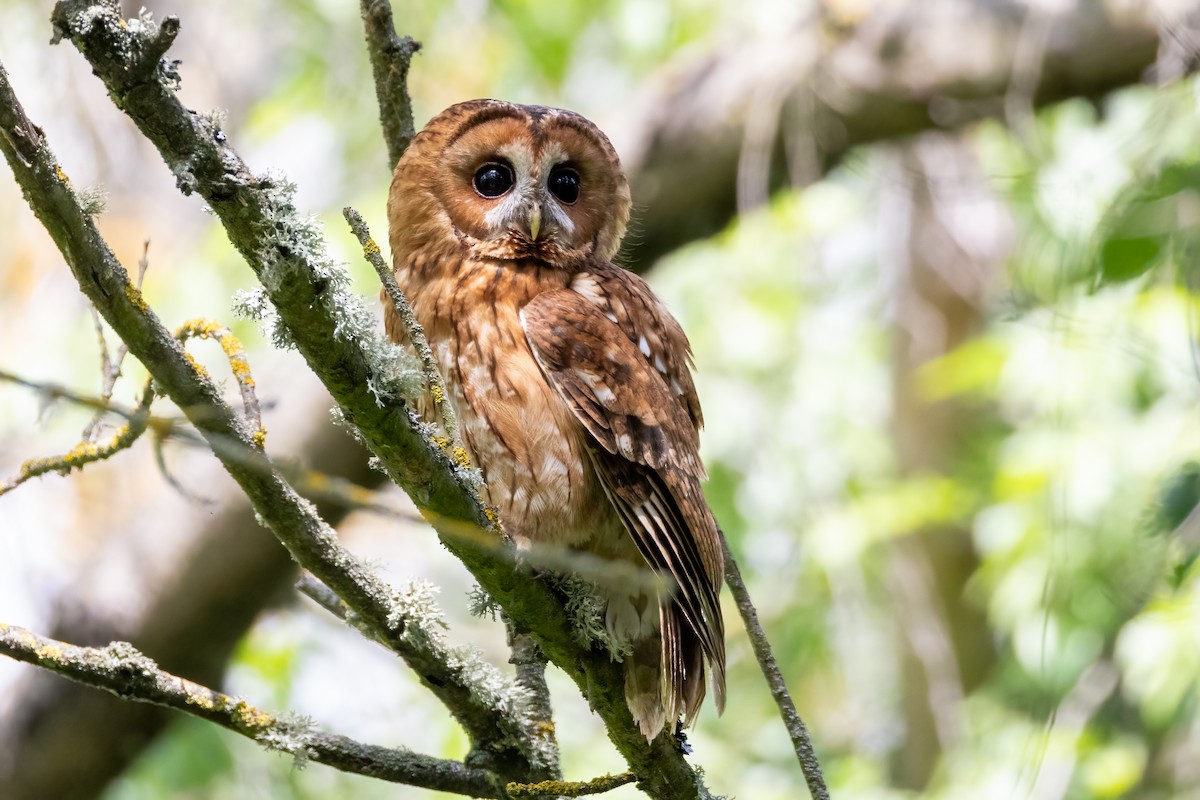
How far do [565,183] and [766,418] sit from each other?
3819mm

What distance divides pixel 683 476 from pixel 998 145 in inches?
209

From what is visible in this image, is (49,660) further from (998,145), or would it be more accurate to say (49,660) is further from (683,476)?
(998,145)

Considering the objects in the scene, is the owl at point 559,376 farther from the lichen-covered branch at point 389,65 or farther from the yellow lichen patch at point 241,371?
the yellow lichen patch at point 241,371

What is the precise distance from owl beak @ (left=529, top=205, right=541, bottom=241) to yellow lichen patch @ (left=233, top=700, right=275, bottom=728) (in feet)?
4.15

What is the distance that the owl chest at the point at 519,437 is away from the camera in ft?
7.89

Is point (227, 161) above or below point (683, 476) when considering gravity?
below

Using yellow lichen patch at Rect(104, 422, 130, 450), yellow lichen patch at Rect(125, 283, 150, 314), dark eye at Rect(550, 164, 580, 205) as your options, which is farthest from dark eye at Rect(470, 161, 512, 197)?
yellow lichen patch at Rect(125, 283, 150, 314)

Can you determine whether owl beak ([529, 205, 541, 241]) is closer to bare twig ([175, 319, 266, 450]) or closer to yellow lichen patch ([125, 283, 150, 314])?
bare twig ([175, 319, 266, 450])

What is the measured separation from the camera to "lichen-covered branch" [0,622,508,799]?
1.79 meters

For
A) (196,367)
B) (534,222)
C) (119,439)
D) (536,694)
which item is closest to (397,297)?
(196,367)

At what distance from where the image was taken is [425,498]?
1727 mm

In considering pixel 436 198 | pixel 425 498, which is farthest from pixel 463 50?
pixel 425 498

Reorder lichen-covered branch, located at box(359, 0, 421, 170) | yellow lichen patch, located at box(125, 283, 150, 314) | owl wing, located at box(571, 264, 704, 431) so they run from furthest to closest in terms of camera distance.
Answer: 1. owl wing, located at box(571, 264, 704, 431)
2. lichen-covered branch, located at box(359, 0, 421, 170)
3. yellow lichen patch, located at box(125, 283, 150, 314)

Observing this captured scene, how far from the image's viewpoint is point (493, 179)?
289 cm
